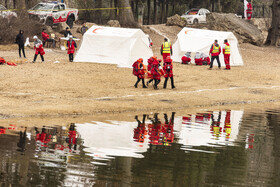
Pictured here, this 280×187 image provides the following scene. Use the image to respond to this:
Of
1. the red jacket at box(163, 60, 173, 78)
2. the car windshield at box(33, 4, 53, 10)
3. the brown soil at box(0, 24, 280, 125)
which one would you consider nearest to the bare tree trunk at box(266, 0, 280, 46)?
the brown soil at box(0, 24, 280, 125)

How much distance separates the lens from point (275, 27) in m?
49.4

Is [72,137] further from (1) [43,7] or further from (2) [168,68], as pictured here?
(1) [43,7]

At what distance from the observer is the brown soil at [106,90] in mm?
17656

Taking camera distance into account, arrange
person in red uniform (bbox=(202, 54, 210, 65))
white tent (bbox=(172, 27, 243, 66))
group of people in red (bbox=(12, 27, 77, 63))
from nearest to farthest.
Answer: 1. group of people in red (bbox=(12, 27, 77, 63))
2. person in red uniform (bbox=(202, 54, 210, 65))
3. white tent (bbox=(172, 27, 243, 66))

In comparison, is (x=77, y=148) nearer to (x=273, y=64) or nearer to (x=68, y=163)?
(x=68, y=163)

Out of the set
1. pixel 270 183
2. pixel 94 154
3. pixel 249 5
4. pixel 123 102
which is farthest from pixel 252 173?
pixel 249 5

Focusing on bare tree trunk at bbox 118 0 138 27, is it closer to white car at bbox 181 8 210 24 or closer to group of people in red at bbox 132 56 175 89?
white car at bbox 181 8 210 24

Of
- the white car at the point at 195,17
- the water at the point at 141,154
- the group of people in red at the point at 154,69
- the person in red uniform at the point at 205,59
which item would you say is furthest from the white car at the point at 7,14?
the water at the point at 141,154

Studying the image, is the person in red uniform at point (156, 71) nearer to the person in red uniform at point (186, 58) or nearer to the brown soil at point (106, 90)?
the brown soil at point (106, 90)

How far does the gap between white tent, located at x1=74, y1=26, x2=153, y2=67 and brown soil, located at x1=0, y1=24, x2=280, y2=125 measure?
970 millimetres

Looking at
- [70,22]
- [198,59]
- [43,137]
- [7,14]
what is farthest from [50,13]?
[43,137]

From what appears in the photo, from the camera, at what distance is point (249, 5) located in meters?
50.5

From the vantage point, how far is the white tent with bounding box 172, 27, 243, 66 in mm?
35688

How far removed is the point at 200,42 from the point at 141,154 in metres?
25.3
